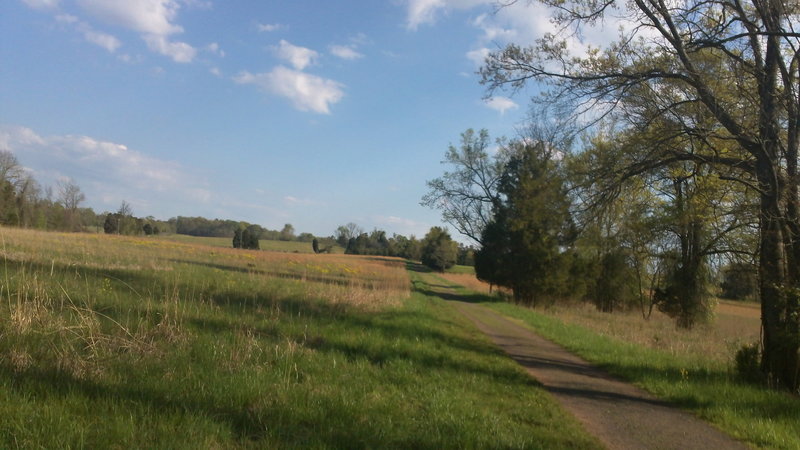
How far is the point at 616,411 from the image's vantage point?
6418 millimetres

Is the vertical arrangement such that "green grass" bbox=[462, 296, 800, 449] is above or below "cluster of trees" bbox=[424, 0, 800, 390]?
below

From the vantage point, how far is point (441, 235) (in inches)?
3162

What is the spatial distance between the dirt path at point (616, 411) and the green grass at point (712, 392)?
288mm

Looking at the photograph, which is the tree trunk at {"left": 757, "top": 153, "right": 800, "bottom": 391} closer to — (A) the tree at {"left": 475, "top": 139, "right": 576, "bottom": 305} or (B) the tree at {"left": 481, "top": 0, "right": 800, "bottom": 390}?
(B) the tree at {"left": 481, "top": 0, "right": 800, "bottom": 390}

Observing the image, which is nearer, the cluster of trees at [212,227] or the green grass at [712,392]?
the green grass at [712,392]

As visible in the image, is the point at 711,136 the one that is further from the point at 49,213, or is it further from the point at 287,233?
the point at 287,233

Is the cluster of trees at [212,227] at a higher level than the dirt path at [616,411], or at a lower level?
higher

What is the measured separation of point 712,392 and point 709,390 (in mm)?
121

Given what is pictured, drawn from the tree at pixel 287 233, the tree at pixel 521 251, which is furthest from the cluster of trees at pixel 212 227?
the tree at pixel 521 251

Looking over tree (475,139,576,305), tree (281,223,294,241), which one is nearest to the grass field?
tree (475,139,576,305)

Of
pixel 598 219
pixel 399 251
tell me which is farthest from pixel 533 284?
pixel 399 251

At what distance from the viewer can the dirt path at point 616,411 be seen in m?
5.35

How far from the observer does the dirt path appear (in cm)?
535

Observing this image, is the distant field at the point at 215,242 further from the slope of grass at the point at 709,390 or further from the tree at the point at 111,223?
the slope of grass at the point at 709,390
